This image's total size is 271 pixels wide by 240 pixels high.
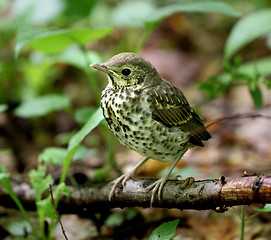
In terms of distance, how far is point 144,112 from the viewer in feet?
7.90

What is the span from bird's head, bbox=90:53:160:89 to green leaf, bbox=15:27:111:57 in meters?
0.73

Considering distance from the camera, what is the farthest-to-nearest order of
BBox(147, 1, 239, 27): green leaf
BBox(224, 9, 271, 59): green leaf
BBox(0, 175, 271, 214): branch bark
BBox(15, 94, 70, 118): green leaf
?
1. BBox(15, 94, 70, 118): green leaf
2. BBox(224, 9, 271, 59): green leaf
3. BBox(147, 1, 239, 27): green leaf
4. BBox(0, 175, 271, 214): branch bark

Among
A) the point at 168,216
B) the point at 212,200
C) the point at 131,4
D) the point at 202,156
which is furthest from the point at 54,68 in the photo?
the point at 212,200

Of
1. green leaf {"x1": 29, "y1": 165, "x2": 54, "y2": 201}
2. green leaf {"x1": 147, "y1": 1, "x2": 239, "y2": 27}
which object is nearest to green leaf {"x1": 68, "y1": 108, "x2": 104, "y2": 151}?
green leaf {"x1": 29, "y1": 165, "x2": 54, "y2": 201}

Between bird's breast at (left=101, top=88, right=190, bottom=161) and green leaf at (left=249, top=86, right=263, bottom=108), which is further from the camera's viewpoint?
green leaf at (left=249, top=86, right=263, bottom=108)

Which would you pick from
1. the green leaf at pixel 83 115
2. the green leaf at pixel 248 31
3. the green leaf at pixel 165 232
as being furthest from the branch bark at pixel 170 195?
the green leaf at pixel 248 31

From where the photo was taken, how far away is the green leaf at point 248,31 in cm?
372

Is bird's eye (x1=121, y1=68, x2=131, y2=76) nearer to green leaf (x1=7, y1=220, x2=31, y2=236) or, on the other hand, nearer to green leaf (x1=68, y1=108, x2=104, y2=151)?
green leaf (x1=68, y1=108, x2=104, y2=151)

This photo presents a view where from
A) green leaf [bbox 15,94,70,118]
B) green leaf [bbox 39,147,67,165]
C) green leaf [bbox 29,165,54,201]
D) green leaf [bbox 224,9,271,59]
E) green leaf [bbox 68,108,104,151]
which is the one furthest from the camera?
green leaf [bbox 15,94,70,118]

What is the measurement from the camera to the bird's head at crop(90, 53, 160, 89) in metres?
2.46

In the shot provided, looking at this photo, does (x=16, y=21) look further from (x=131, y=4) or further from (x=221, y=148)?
(x=221, y=148)

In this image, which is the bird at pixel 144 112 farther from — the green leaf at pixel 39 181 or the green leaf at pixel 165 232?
the green leaf at pixel 39 181

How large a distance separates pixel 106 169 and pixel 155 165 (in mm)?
741

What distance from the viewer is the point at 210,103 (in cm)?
594
